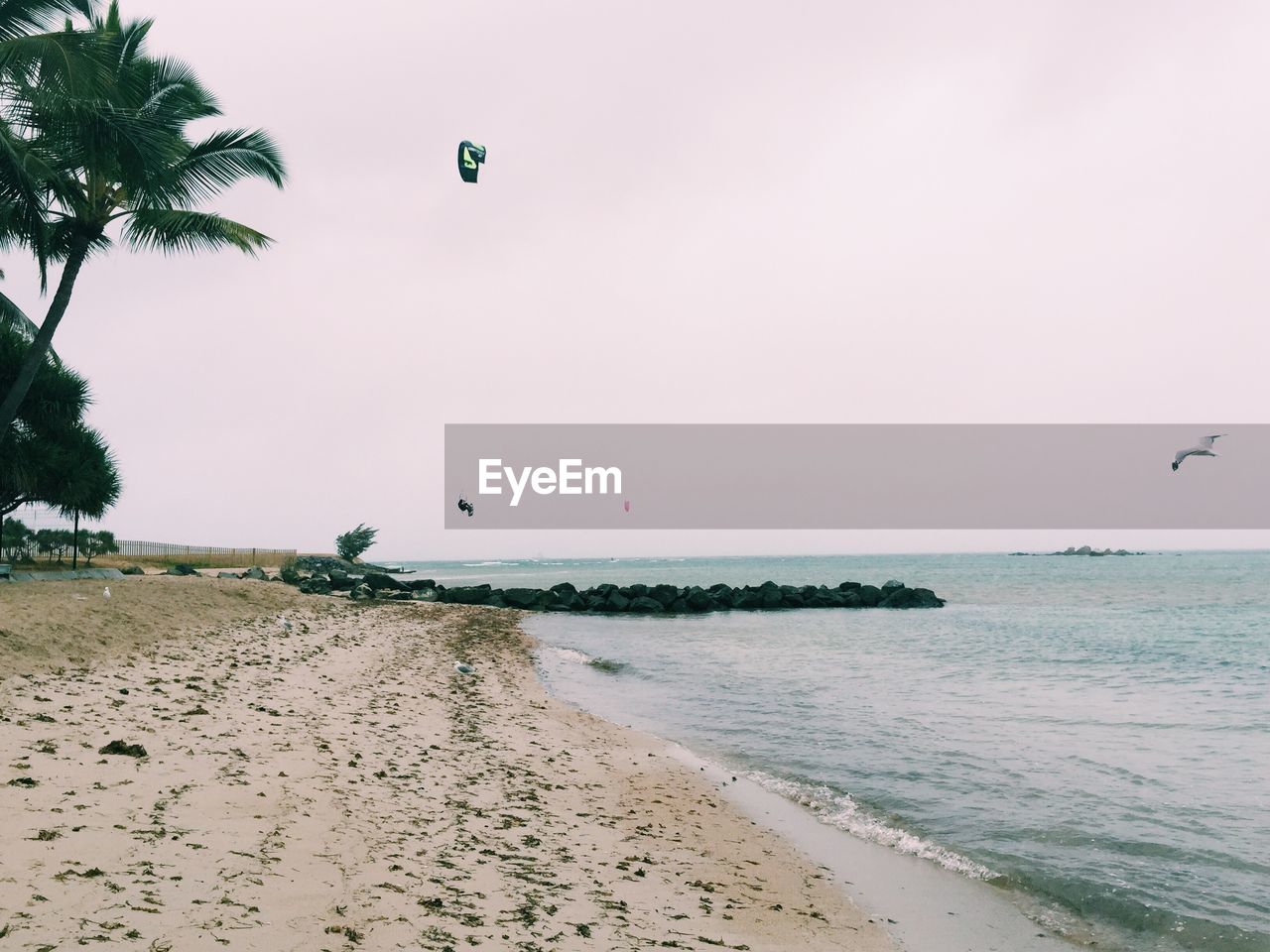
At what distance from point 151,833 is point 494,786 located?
3854 mm

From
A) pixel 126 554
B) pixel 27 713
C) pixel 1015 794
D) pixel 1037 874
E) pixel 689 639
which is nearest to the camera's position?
pixel 1037 874

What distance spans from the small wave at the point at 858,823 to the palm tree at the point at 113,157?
64.3ft

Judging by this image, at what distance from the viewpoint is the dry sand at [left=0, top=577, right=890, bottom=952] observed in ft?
16.3

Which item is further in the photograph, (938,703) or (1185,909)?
(938,703)

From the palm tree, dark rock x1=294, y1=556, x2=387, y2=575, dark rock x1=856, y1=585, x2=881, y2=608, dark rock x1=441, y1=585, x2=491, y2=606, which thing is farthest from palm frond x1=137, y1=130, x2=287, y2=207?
dark rock x1=294, y1=556, x2=387, y2=575

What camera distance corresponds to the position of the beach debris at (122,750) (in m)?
7.84

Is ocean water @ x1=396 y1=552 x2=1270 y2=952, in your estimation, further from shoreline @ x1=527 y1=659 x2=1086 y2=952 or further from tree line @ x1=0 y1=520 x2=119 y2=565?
tree line @ x1=0 y1=520 x2=119 y2=565

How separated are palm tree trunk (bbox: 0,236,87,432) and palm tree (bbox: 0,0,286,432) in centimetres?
3

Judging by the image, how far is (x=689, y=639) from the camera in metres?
32.7

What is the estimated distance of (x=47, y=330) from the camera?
19109mm

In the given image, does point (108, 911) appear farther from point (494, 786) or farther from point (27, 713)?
point (27, 713)

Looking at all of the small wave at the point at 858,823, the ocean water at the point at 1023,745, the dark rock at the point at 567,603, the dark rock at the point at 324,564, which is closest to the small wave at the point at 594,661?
the ocean water at the point at 1023,745

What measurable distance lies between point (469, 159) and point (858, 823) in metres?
15.8

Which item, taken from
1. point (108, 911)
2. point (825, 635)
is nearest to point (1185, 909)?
point (108, 911)
